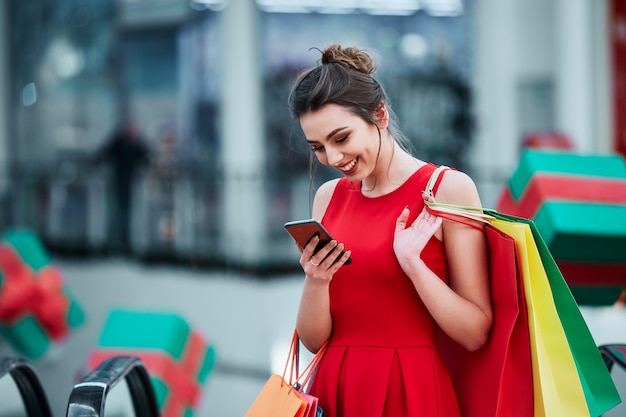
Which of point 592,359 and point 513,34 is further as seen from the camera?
point 513,34

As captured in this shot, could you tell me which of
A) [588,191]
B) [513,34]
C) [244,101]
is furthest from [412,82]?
[588,191]

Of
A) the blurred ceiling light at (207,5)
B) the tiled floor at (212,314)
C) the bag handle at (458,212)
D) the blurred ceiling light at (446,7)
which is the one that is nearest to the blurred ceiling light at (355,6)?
the blurred ceiling light at (446,7)

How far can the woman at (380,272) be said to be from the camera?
7.29 feet

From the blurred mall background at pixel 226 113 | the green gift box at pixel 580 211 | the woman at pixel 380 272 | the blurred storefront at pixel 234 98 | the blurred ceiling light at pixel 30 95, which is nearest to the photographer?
the woman at pixel 380 272

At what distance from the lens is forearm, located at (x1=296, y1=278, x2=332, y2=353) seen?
2.33 metres

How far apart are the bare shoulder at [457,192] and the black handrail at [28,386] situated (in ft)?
5.44

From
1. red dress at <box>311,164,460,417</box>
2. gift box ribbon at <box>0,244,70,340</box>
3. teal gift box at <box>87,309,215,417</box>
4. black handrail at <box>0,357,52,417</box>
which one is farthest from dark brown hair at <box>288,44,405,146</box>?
gift box ribbon at <box>0,244,70,340</box>

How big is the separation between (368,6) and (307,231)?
12625mm

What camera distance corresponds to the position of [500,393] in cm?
215

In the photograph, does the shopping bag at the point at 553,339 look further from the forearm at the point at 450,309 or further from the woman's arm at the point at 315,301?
the woman's arm at the point at 315,301

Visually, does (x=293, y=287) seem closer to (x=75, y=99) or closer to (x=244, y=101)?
(x=244, y=101)

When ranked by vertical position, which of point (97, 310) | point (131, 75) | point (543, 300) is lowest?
point (97, 310)

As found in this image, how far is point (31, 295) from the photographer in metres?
7.63

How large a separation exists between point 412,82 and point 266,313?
19.2 ft
